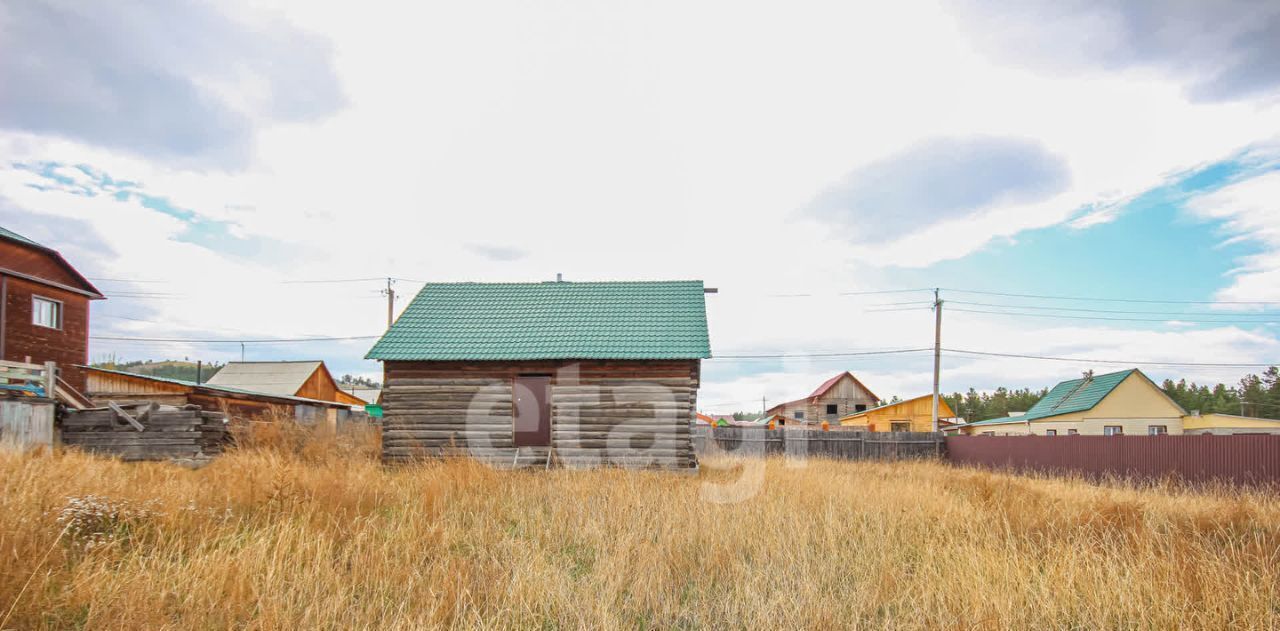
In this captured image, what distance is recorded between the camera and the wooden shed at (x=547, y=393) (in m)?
16.3

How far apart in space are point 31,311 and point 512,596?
25785 millimetres

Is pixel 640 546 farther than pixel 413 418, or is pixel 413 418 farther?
pixel 413 418

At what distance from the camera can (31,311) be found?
22016 mm

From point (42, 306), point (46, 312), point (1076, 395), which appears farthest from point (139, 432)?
point (1076, 395)

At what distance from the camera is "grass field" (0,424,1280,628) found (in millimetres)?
4520

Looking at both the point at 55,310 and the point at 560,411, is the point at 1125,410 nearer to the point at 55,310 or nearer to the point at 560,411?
the point at 560,411

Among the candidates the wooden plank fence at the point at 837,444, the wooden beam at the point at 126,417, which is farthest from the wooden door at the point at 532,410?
the wooden plank fence at the point at 837,444

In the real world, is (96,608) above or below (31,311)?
below

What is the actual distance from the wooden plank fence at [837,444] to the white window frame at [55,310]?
2303 cm

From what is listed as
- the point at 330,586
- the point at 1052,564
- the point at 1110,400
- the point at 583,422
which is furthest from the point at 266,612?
the point at 1110,400

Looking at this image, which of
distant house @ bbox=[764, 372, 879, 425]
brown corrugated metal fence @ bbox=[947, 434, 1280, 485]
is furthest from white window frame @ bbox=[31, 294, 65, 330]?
distant house @ bbox=[764, 372, 879, 425]

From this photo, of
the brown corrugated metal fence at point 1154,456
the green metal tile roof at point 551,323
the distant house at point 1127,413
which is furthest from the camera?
the distant house at point 1127,413

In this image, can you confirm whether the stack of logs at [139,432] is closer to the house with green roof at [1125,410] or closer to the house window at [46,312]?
the house window at [46,312]

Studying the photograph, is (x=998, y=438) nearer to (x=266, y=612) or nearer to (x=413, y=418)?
(x=413, y=418)
